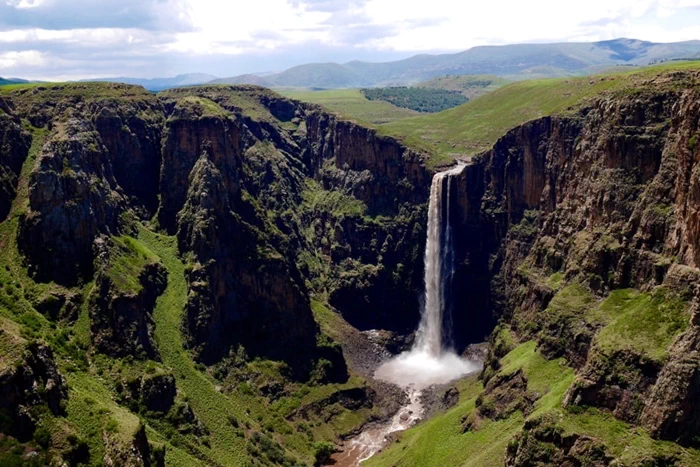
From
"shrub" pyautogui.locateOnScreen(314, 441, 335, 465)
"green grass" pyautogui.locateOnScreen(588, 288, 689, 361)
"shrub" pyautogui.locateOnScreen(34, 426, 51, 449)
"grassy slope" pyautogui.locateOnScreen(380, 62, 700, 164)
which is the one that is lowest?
"shrub" pyautogui.locateOnScreen(314, 441, 335, 465)

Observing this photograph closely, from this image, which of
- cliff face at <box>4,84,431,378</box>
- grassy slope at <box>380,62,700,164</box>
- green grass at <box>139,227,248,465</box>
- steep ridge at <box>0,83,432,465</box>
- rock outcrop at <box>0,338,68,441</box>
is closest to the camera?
rock outcrop at <box>0,338,68,441</box>

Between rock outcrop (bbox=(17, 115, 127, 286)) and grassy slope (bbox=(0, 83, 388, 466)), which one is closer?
grassy slope (bbox=(0, 83, 388, 466))

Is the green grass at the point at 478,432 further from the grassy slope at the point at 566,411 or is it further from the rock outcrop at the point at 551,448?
the rock outcrop at the point at 551,448

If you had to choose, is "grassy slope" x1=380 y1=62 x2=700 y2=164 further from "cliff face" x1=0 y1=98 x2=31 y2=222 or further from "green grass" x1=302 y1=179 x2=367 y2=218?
"cliff face" x1=0 y1=98 x2=31 y2=222

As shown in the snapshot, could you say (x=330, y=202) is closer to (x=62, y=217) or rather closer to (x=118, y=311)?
(x=62, y=217)

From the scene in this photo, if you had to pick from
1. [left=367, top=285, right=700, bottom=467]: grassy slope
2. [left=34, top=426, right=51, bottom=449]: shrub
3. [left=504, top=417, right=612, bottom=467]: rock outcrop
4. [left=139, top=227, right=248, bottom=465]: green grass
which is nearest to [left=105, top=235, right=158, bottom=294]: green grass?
[left=139, top=227, right=248, bottom=465]: green grass

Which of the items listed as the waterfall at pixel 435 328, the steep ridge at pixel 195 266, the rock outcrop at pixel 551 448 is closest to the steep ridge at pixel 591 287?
the rock outcrop at pixel 551 448

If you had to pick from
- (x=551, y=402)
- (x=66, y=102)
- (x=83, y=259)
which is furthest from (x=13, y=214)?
(x=551, y=402)

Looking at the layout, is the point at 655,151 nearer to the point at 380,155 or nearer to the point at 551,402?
the point at 551,402
